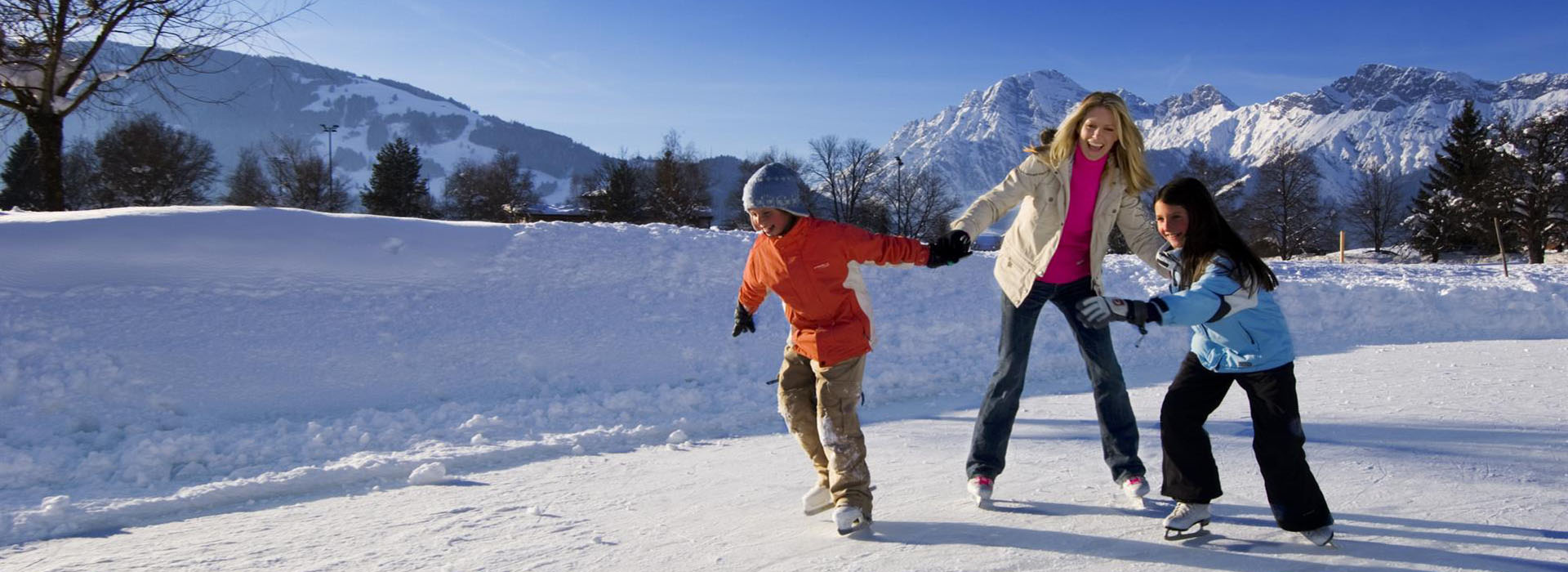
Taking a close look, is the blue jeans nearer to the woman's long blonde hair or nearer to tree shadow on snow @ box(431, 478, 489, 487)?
the woman's long blonde hair

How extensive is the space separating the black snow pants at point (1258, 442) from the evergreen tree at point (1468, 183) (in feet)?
136

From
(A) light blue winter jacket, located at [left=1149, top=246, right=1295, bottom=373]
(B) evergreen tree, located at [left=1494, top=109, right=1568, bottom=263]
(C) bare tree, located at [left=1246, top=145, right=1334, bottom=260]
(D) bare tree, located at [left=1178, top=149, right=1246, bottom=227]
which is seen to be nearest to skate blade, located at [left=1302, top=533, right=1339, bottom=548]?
(A) light blue winter jacket, located at [left=1149, top=246, right=1295, bottom=373]

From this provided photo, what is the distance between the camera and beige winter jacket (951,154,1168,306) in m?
3.53

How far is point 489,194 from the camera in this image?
53469 millimetres

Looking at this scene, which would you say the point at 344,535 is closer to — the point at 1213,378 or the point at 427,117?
the point at 1213,378

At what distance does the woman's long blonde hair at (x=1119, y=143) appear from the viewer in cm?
349

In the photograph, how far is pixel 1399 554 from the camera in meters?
2.91

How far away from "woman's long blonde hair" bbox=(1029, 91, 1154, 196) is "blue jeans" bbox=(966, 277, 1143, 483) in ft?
1.53

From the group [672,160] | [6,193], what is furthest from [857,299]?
[6,193]

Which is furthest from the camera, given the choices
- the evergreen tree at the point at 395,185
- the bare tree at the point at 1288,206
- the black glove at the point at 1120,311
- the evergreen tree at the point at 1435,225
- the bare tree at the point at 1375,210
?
the bare tree at the point at 1375,210

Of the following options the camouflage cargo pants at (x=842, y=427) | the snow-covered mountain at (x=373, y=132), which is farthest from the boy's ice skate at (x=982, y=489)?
the snow-covered mountain at (x=373, y=132)

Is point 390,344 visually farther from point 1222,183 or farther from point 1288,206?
point 1222,183

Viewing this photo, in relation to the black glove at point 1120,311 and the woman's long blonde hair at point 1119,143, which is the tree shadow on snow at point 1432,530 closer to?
the black glove at point 1120,311

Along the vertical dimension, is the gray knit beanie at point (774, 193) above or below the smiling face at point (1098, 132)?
below
